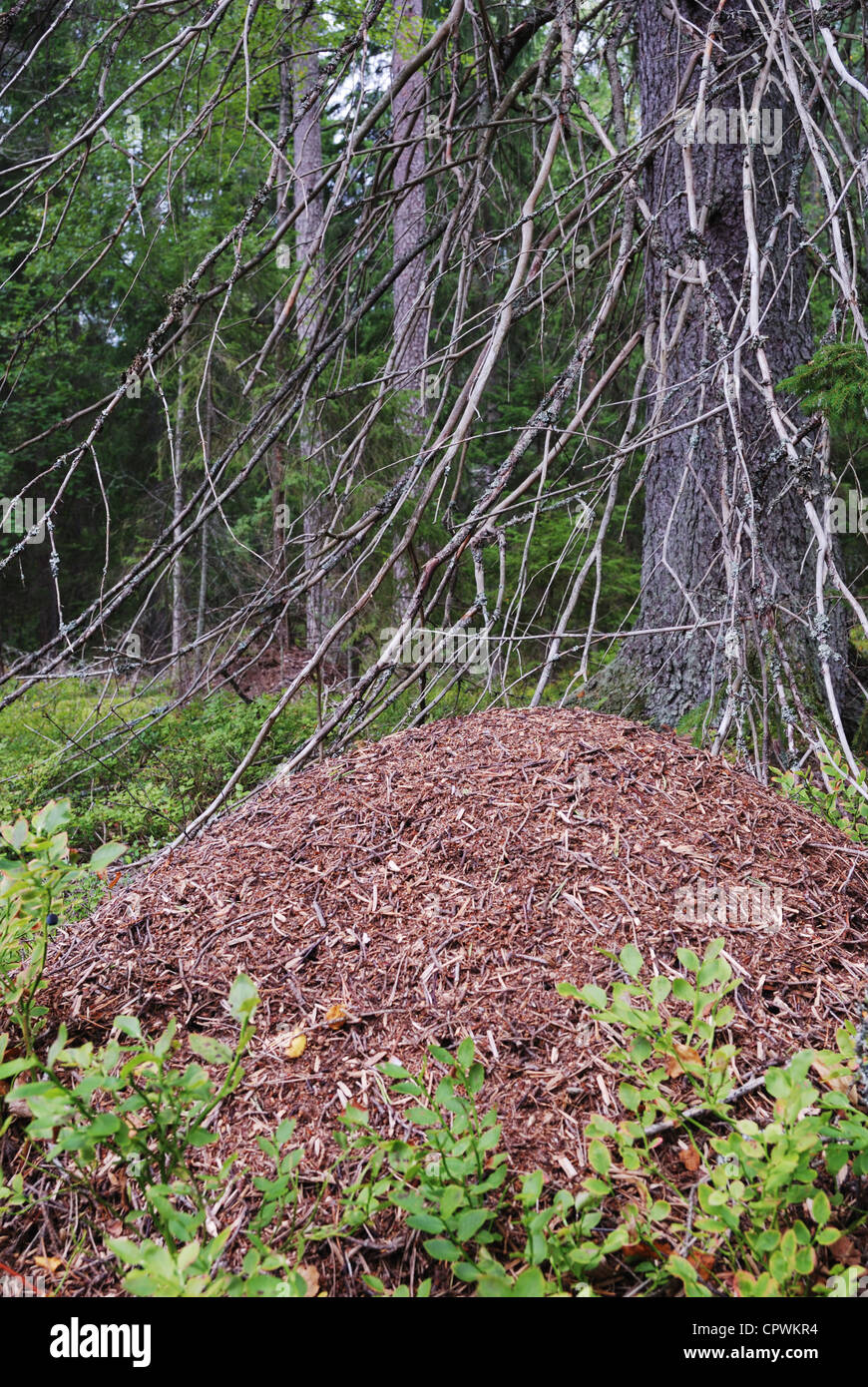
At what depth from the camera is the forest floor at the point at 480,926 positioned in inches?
59.4

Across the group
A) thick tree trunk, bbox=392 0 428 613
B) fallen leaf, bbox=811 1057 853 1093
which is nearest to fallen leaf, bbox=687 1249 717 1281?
fallen leaf, bbox=811 1057 853 1093

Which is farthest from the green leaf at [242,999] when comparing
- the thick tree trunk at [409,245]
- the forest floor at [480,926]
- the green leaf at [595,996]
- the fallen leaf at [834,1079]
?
the thick tree trunk at [409,245]

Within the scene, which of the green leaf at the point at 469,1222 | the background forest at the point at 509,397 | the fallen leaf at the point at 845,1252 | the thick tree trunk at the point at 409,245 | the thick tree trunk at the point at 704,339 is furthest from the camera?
the thick tree trunk at the point at 704,339

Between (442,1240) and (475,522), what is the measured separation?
189 cm

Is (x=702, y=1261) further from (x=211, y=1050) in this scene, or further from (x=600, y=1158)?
(x=211, y=1050)

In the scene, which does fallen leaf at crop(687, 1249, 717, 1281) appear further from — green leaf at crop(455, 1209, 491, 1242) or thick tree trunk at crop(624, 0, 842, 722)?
thick tree trunk at crop(624, 0, 842, 722)

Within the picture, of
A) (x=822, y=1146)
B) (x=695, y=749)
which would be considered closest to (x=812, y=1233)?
(x=822, y=1146)

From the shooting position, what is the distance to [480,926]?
1.78 meters

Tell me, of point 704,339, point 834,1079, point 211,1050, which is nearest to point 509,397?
point 704,339

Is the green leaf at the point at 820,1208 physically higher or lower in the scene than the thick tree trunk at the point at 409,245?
lower

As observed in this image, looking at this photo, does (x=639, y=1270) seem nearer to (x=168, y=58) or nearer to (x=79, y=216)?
(x=168, y=58)

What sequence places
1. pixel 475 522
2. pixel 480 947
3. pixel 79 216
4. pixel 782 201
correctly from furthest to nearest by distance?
1. pixel 79 216
2. pixel 782 201
3. pixel 475 522
4. pixel 480 947

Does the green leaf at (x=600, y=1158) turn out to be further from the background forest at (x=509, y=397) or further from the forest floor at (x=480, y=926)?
the background forest at (x=509, y=397)

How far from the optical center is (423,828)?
2.06 metres
